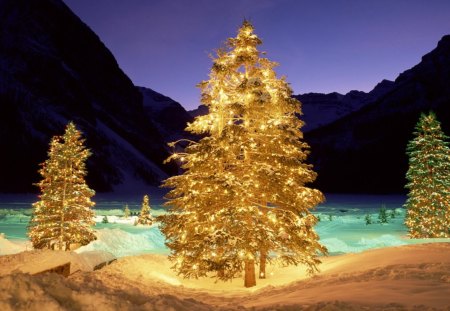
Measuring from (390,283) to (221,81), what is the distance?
8242mm

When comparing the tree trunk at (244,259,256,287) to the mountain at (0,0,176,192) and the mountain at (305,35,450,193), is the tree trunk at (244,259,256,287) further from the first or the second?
the mountain at (305,35,450,193)

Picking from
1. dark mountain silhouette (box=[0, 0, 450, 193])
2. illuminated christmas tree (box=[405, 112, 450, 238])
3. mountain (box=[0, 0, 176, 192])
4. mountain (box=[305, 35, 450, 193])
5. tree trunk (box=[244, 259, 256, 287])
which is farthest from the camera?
mountain (box=[305, 35, 450, 193])

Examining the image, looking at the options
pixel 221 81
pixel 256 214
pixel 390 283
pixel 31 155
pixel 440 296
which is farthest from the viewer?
pixel 31 155

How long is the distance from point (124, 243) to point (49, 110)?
127290 millimetres

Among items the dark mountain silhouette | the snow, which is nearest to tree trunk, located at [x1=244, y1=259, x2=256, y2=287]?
the snow

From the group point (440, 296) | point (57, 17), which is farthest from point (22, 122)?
point (440, 296)

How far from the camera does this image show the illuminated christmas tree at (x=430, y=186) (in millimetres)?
24922

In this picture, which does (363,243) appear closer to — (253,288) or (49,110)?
(253,288)

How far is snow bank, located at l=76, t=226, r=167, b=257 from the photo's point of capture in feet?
78.5

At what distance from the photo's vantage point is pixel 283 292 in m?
9.98

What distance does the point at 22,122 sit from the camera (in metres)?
127

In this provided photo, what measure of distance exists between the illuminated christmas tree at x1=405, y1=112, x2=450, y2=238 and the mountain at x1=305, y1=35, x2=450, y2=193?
371 ft

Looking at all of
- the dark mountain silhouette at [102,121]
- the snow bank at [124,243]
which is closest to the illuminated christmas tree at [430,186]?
the snow bank at [124,243]

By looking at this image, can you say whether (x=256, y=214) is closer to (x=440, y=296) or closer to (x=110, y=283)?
(x=110, y=283)
